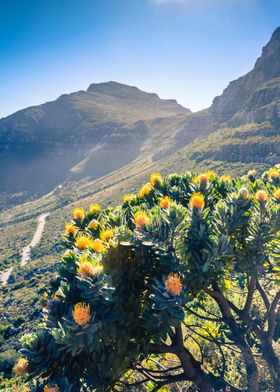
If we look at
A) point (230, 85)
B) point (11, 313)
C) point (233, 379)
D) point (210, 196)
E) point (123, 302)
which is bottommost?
point (11, 313)

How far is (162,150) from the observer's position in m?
128

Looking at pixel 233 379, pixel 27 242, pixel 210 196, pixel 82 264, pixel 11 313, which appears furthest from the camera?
pixel 27 242

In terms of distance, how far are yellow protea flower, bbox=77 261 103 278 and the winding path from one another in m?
63.3

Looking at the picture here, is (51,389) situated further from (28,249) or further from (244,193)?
(28,249)

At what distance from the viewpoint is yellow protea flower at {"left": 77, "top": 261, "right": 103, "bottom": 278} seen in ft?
9.34

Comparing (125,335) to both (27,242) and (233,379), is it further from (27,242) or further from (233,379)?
(27,242)

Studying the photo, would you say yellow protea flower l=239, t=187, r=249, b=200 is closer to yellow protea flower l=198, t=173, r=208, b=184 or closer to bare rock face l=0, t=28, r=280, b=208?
yellow protea flower l=198, t=173, r=208, b=184

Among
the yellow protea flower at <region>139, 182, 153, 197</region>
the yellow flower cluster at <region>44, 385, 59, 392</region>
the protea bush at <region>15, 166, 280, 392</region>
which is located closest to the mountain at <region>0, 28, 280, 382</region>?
the protea bush at <region>15, 166, 280, 392</region>

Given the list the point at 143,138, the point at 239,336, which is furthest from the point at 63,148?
the point at 239,336

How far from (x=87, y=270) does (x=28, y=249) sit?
3179 inches

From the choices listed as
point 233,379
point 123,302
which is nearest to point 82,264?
point 123,302

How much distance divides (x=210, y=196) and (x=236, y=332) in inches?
110

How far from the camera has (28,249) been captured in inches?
3007

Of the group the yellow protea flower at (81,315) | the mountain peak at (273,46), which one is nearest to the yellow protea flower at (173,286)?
the yellow protea flower at (81,315)
